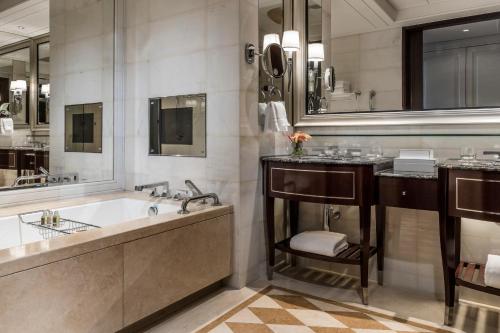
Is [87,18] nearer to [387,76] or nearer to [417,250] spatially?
[387,76]

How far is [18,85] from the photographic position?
240 cm

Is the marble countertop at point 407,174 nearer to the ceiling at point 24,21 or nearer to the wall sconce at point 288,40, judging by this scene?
the wall sconce at point 288,40

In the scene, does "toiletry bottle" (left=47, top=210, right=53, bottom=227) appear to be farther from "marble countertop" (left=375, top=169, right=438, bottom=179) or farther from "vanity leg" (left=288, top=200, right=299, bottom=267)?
"marble countertop" (left=375, top=169, right=438, bottom=179)

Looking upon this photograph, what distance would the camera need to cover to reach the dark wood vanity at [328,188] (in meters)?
2.16

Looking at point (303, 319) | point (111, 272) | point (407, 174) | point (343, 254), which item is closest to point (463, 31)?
point (407, 174)

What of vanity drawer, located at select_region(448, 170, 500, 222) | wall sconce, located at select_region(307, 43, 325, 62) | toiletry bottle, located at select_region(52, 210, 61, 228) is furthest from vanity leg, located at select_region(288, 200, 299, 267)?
Result: toiletry bottle, located at select_region(52, 210, 61, 228)

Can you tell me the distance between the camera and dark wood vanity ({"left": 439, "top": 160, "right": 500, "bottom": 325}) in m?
1.78

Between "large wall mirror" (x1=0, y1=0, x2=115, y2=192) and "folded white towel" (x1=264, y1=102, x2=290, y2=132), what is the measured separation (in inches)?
50.2

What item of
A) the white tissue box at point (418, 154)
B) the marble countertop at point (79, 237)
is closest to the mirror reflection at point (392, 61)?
the white tissue box at point (418, 154)

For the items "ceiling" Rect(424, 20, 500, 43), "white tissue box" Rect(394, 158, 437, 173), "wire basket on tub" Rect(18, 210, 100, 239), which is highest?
"ceiling" Rect(424, 20, 500, 43)

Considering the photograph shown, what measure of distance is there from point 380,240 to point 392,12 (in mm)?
1498

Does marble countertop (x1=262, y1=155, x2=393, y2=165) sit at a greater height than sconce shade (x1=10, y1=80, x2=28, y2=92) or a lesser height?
lesser

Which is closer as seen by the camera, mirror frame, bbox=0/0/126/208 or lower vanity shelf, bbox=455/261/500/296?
lower vanity shelf, bbox=455/261/500/296

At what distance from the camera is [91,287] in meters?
1.63
